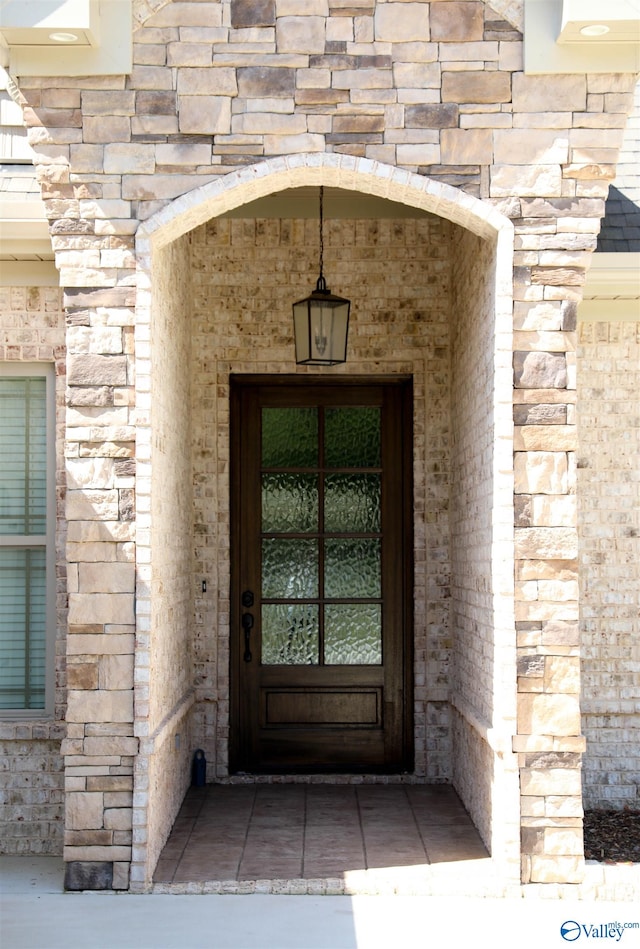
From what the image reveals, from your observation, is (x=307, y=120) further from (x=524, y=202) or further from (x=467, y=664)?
(x=467, y=664)

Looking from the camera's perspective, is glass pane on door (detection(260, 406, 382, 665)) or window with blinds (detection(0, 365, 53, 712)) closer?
window with blinds (detection(0, 365, 53, 712))

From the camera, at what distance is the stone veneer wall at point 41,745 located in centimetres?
601

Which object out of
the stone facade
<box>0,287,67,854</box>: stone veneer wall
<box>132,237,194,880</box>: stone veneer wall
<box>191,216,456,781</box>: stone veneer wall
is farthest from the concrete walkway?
<box>191,216,456,781</box>: stone veneer wall

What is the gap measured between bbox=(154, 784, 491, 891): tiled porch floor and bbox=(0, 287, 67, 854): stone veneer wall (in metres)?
0.73

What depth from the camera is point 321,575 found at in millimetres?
7324

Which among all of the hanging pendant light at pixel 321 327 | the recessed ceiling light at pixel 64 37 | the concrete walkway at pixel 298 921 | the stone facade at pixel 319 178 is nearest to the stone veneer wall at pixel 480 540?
the stone facade at pixel 319 178

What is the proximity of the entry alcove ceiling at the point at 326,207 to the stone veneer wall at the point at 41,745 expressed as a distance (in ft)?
5.54

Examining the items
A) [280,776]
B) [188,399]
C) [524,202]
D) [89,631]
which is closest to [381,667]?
[280,776]

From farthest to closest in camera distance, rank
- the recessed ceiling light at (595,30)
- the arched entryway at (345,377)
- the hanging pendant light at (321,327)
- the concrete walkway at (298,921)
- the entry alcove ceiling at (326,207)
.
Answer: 1. the entry alcove ceiling at (326,207)
2. the hanging pendant light at (321,327)
3. the arched entryway at (345,377)
4. the recessed ceiling light at (595,30)
5. the concrete walkway at (298,921)

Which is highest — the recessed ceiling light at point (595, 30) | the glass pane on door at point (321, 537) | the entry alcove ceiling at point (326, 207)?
the recessed ceiling light at point (595, 30)

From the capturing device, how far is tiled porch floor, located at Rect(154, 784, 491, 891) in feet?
17.5

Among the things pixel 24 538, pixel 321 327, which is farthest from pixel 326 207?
pixel 24 538

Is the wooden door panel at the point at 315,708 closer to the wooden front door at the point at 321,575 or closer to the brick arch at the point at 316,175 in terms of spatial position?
the wooden front door at the point at 321,575

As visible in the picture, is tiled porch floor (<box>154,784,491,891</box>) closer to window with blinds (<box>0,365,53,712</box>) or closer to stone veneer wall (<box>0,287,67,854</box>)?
stone veneer wall (<box>0,287,67,854</box>)
